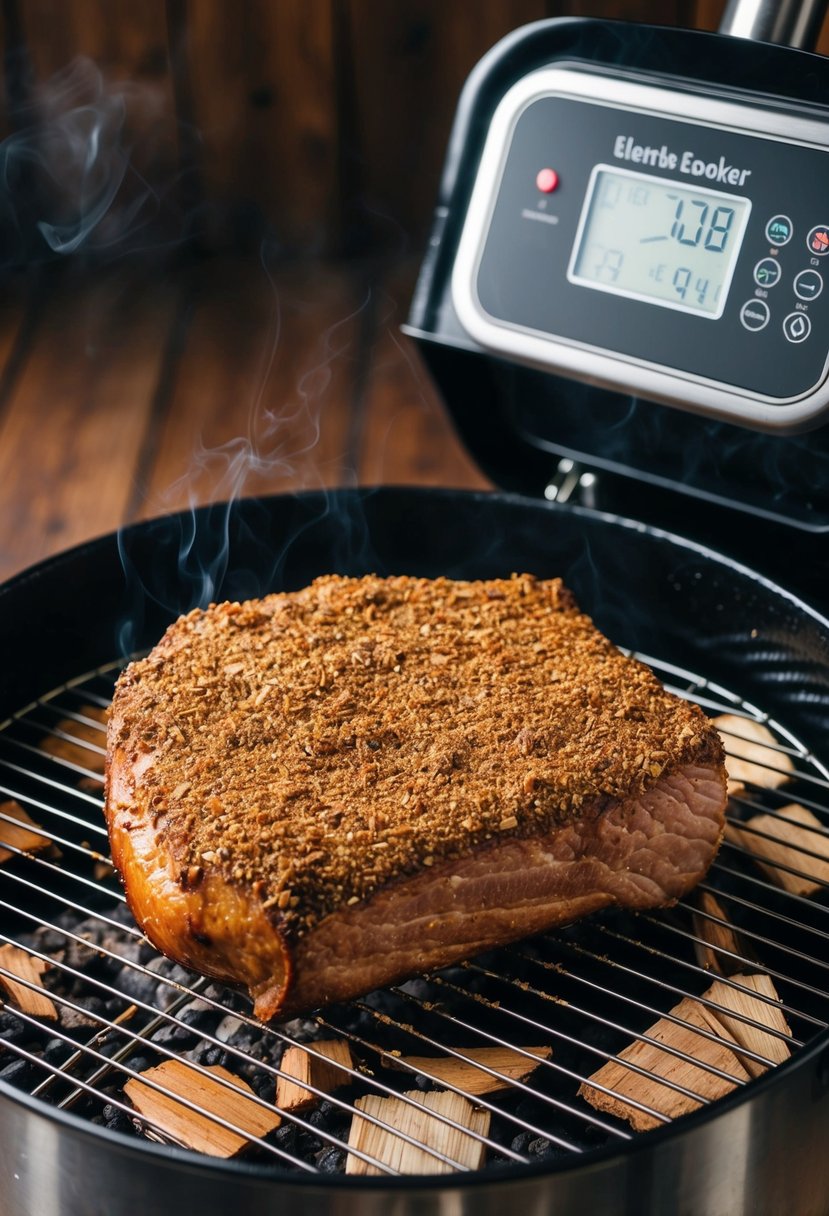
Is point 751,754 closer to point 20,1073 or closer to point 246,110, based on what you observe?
point 20,1073

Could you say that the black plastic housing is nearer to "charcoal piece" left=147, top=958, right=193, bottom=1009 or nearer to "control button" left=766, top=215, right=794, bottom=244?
"control button" left=766, top=215, right=794, bottom=244

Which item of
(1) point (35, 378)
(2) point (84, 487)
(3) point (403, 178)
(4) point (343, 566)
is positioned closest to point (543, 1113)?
(4) point (343, 566)

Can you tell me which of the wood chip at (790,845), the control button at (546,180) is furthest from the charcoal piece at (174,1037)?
the control button at (546,180)

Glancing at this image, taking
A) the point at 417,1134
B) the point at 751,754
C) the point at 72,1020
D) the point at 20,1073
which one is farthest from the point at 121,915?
the point at 751,754

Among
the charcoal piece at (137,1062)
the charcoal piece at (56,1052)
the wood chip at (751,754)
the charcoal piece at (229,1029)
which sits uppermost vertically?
the wood chip at (751,754)

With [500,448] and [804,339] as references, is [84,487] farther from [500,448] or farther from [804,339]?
[804,339]

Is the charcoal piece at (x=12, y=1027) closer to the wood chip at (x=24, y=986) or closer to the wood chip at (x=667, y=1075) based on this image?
the wood chip at (x=24, y=986)
